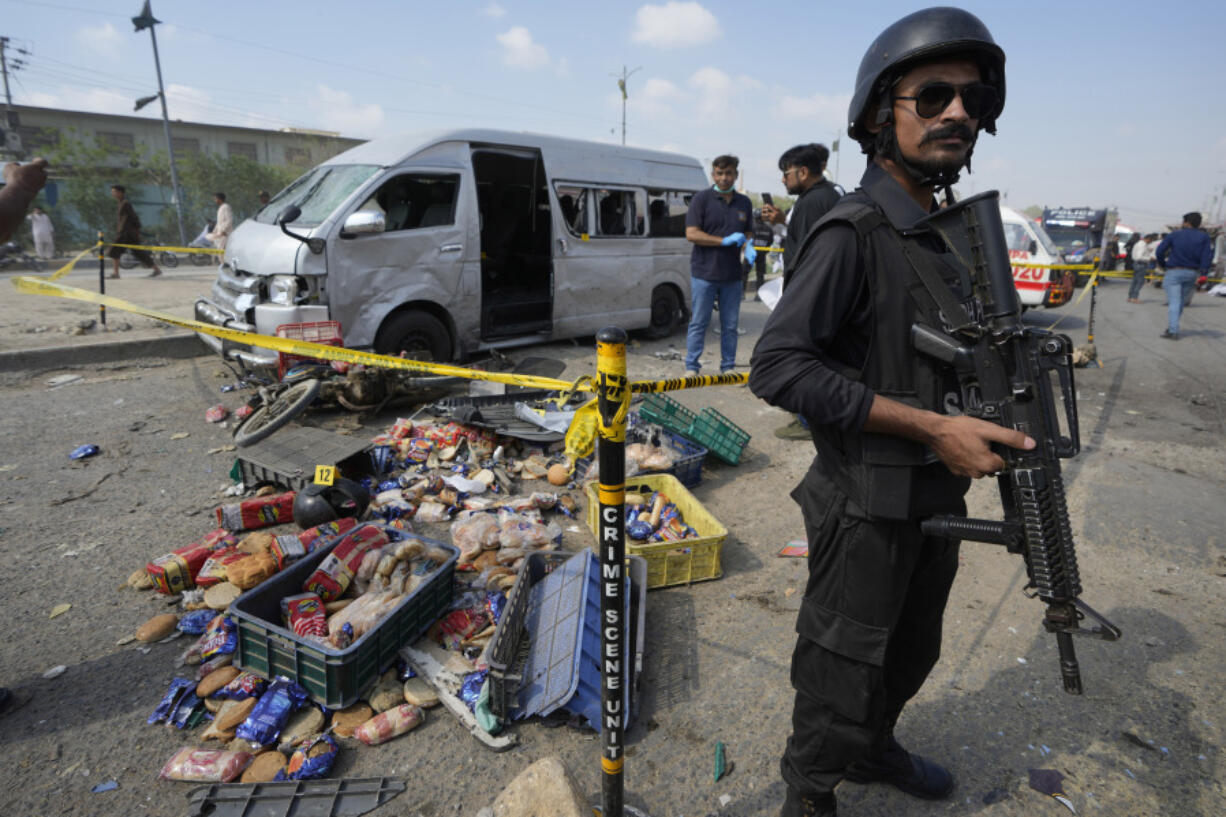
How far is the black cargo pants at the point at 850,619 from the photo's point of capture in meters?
1.54

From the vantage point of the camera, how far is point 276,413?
4.84 metres

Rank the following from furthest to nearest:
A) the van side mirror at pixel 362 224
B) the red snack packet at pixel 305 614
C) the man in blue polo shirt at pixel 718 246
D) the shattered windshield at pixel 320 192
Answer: the man in blue polo shirt at pixel 718 246 → the shattered windshield at pixel 320 192 → the van side mirror at pixel 362 224 → the red snack packet at pixel 305 614

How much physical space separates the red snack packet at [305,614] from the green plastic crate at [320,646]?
0.06m

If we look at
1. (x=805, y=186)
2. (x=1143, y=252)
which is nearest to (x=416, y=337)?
(x=805, y=186)

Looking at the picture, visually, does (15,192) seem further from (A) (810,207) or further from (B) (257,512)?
(A) (810,207)

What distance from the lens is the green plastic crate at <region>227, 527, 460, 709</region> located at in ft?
7.47

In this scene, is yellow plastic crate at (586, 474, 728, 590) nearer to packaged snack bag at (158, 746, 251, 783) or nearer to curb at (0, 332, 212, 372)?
packaged snack bag at (158, 746, 251, 783)

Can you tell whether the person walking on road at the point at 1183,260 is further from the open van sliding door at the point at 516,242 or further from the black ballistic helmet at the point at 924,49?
the black ballistic helmet at the point at 924,49

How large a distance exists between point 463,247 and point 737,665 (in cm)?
526

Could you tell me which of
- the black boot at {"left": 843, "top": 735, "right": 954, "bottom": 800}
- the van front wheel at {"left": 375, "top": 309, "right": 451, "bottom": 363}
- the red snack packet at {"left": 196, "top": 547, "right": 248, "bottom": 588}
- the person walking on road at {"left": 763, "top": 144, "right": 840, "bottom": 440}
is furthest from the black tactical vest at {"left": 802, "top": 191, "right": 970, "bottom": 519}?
the van front wheel at {"left": 375, "top": 309, "right": 451, "bottom": 363}

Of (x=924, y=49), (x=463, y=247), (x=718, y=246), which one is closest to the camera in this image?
(x=924, y=49)

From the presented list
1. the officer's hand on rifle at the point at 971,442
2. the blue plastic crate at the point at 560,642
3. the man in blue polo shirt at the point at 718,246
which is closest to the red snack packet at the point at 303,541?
the blue plastic crate at the point at 560,642

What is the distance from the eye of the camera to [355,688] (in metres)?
2.33

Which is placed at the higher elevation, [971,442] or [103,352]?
[971,442]
